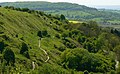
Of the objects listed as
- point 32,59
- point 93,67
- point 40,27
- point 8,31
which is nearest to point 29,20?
point 40,27

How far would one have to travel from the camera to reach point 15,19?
15962 centimetres

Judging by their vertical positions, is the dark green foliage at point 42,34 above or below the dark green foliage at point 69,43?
above

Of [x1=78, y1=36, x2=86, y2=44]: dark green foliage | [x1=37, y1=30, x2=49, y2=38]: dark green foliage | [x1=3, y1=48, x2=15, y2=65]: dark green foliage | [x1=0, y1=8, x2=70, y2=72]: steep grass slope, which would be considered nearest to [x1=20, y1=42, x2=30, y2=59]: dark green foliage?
[x1=0, y1=8, x2=70, y2=72]: steep grass slope

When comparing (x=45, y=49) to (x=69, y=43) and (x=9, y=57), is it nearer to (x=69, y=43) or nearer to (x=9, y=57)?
(x=69, y=43)

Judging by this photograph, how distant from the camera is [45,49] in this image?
424ft

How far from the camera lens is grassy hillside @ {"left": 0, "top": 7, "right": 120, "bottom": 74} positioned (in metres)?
96.9

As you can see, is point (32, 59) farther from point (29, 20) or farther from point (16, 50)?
point (29, 20)

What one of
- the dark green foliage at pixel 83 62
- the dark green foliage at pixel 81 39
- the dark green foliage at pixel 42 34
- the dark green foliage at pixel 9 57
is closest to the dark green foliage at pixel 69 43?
the dark green foliage at pixel 42 34

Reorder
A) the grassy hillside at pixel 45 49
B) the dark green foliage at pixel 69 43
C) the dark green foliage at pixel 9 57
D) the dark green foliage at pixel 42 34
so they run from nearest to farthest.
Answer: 1. the dark green foliage at pixel 9 57
2. the grassy hillside at pixel 45 49
3. the dark green foliage at pixel 42 34
4. the dark green foliage at pixel 69 43

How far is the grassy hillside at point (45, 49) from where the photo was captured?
318 feet


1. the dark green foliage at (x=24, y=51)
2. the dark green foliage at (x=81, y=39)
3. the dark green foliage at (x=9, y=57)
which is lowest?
the dark green foliage at (x=81, y=39)

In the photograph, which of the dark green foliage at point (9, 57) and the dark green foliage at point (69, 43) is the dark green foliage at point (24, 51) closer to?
the dark green foliage at point (9, 57)

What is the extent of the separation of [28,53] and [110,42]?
9475 centimetres

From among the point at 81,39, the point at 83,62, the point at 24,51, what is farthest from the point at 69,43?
the point at 24,51
